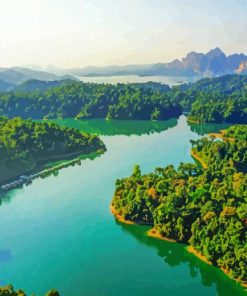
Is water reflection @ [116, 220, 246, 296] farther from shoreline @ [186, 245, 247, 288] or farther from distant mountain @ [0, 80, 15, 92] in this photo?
distant mountain @ [0, 80, 15, 92]

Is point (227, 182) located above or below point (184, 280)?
above

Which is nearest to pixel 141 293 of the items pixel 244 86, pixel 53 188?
pixel 53 188

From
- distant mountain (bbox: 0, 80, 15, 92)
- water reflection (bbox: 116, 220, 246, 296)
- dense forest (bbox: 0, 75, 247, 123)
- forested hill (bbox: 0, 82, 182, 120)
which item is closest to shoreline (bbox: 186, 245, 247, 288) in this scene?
water reflection (bbox: 116, 220, 246, 296)

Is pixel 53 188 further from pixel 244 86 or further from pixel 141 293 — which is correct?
pixel 244 86

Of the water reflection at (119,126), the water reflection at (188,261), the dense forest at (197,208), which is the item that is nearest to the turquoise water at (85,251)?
the water reflection at (188,261)

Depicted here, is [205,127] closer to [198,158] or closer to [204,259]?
[198,158]

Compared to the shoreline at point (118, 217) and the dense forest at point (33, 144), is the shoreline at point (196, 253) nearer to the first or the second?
the shoreline at point (118, 217)
